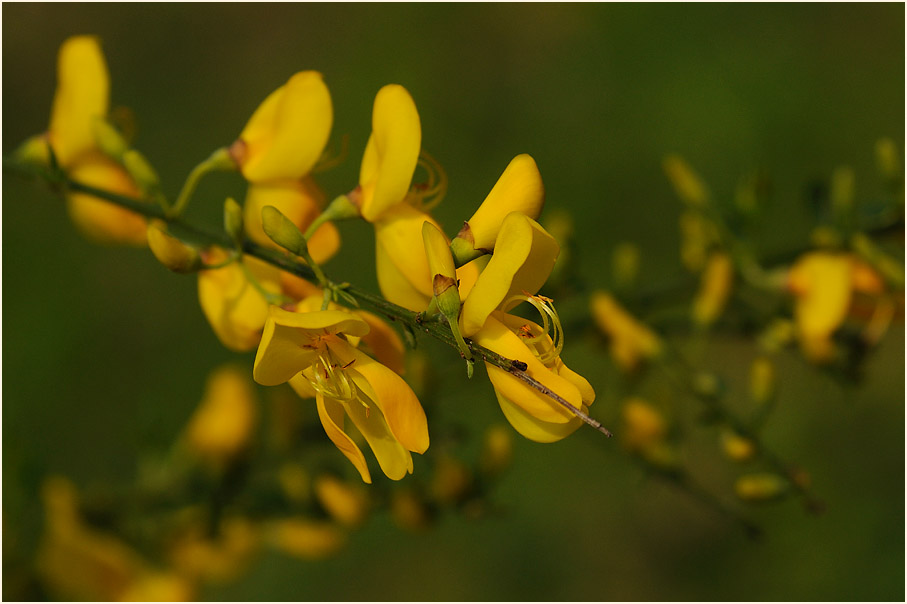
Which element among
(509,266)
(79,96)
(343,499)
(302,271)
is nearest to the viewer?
(509,266)

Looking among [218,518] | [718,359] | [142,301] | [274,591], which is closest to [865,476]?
[718,359]

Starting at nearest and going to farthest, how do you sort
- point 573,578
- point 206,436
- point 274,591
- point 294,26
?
1. point 206,436
2. point 274,591
3. point 573,578
4. point 294,26

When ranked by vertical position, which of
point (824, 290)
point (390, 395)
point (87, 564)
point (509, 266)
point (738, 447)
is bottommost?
point (87, 564)

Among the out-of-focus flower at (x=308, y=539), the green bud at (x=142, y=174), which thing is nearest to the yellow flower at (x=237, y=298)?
the green bud at (x=142, y=174)

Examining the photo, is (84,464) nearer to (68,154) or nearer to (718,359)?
(68,154)

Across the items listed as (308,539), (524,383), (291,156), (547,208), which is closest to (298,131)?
(291,156)

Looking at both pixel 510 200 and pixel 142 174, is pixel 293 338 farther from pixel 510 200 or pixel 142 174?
pixel 142 174
